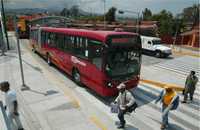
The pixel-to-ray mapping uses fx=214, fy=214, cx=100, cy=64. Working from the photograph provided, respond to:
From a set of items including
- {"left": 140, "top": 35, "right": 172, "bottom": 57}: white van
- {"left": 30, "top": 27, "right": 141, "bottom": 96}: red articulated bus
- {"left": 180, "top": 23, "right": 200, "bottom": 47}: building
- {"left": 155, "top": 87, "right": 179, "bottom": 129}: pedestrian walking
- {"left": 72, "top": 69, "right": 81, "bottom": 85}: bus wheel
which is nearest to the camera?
{"left": 155, "top": 87, "right": 179, "bottom": 129}: pedestrian walking

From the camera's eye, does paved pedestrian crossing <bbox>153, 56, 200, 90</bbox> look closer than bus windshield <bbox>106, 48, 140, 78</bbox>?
No

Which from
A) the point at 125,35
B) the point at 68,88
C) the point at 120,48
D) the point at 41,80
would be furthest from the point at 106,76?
the point at 41,80

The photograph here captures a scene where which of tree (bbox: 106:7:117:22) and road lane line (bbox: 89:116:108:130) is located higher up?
tree (bbox: 106:7:117:22)

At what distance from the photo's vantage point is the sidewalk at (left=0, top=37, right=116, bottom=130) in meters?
7.91

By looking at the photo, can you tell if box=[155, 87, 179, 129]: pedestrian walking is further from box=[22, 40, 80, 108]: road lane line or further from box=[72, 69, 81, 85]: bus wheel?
box=[72, 69, 81, 85]: bus wheel

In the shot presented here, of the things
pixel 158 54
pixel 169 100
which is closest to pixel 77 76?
pixel 169 100

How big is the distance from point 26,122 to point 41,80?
18.4ft

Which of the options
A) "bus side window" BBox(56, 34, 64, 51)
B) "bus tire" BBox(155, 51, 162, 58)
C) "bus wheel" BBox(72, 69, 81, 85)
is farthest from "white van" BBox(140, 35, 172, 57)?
"bus wheel" BBox(72, 69, 81, 85)

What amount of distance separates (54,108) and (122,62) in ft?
11.9

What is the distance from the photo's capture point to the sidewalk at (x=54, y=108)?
7.91 metres

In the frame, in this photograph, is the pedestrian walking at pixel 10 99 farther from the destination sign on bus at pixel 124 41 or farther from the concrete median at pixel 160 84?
the concrete median at pixel 160 84

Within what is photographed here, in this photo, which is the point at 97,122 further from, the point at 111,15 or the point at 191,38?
the point at 111,15

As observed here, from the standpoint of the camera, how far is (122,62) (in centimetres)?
973

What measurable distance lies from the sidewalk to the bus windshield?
1911 millimetres
